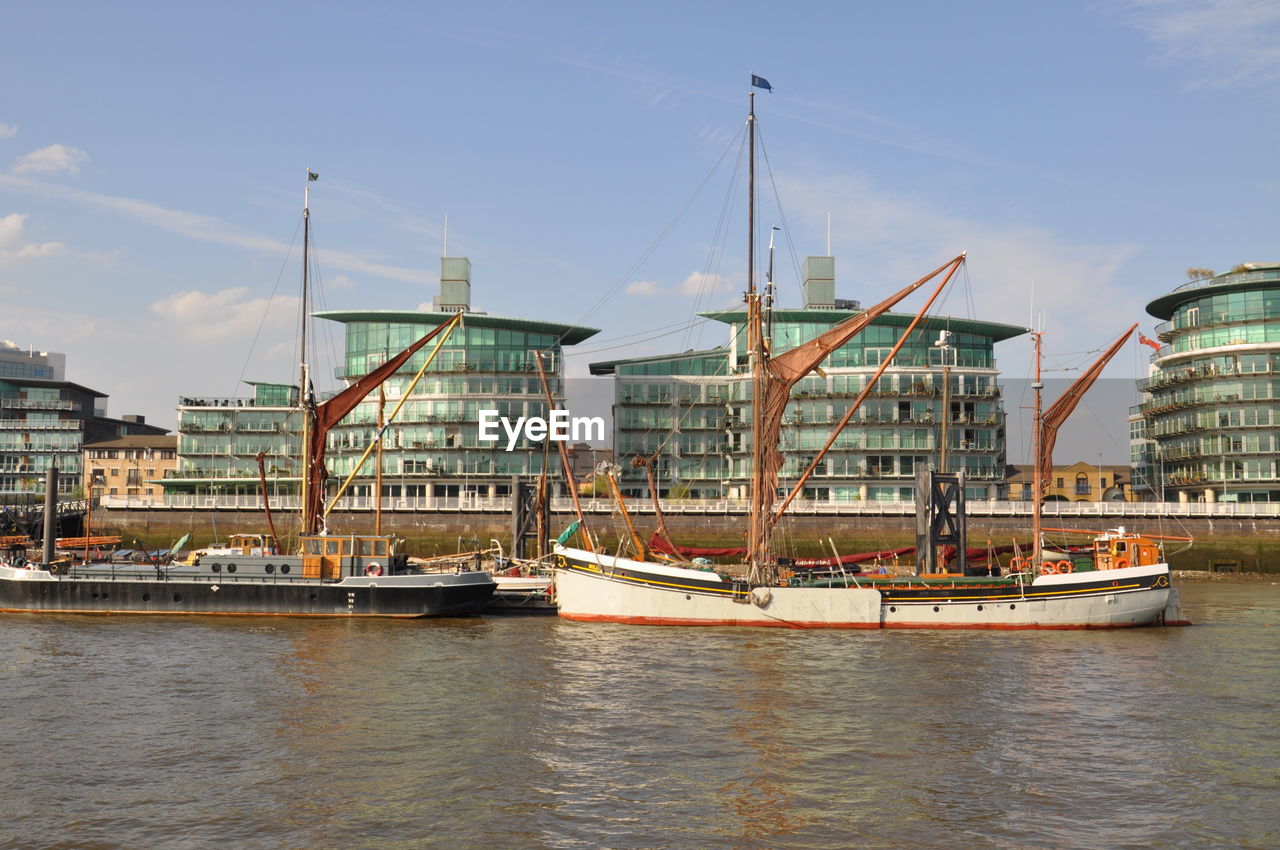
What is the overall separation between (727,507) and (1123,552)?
47841mm

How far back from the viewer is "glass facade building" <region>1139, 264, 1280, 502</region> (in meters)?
115

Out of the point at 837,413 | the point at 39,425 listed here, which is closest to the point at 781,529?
the point at 837,413

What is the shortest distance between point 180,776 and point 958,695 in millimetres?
25559

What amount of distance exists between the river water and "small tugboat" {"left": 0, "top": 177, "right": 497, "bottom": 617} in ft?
29.0

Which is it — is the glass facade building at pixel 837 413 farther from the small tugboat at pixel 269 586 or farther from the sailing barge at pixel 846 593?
the small tugboat at pixel 269 586

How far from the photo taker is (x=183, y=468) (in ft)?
459

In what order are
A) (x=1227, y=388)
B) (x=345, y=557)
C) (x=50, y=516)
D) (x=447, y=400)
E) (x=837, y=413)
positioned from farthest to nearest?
(x=447, y=400) → (x=837, y=413) → (x=1227, y=388) → (x=50, y=516) → (x=345, y=557)

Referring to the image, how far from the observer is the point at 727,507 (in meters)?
106

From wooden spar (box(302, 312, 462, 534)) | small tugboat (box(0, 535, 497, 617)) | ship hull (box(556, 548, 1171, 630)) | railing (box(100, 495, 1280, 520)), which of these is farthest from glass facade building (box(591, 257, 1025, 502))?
ship hull (box(556, 548, 1171, 630))

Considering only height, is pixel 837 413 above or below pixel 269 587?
above

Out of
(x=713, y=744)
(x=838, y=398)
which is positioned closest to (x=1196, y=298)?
(x=838, y=398)

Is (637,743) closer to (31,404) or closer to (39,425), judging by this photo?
(39,425)

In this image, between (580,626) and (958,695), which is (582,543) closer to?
(580,626)

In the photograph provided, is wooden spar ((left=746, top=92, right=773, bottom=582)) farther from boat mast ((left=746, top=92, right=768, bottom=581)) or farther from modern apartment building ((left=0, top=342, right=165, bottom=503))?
modern apartment building ((left=0, top=342, right=165, bottom=503))
